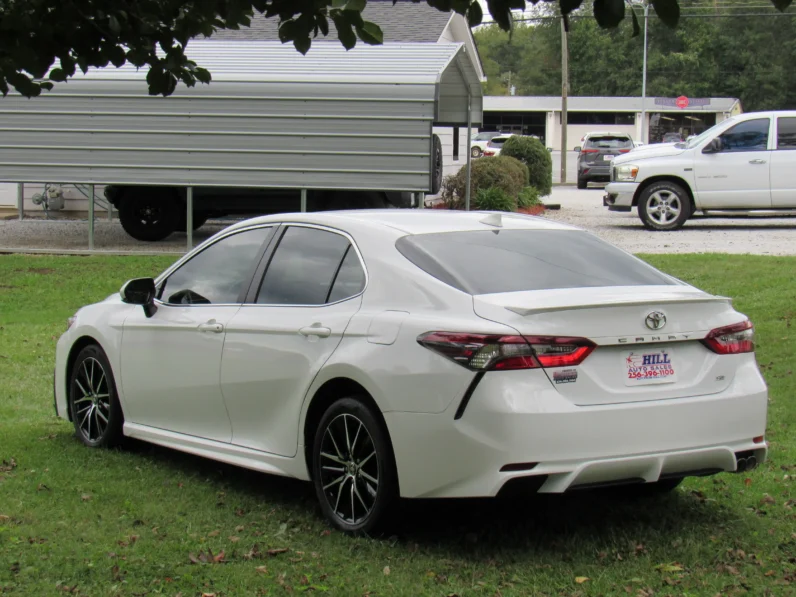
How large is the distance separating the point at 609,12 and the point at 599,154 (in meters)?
34.4

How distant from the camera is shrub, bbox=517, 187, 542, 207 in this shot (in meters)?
24.8

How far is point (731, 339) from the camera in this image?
17.3ft

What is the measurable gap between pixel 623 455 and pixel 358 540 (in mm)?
1240

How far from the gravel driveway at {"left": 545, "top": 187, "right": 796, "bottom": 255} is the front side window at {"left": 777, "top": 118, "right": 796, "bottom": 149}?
142 cm

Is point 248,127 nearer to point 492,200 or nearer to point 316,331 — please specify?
point 492,200

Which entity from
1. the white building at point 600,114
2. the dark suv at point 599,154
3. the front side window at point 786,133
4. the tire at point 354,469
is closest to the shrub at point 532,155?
the dark suv at point 599,154

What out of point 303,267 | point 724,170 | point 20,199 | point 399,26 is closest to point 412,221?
point 303,267

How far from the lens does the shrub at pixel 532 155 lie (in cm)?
2858

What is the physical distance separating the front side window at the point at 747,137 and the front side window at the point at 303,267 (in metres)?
14.5

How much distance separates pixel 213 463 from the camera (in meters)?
6.94

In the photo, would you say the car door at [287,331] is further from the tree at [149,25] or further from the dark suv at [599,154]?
the dark suv at [599,154]

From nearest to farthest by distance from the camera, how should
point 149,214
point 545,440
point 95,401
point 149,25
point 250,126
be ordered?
1. point 545,440
2. point 149,25
3. point 95,401
4. point 250,126
5. point 149,214

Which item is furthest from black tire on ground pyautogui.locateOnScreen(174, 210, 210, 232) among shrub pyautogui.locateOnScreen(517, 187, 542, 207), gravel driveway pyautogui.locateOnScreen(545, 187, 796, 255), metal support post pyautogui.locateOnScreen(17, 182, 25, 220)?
shrub pyautogui.locateOnScreen(517, 187, 542, 207)

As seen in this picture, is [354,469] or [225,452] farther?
[225,452]
